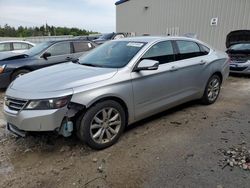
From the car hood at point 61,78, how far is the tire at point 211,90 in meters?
2.50


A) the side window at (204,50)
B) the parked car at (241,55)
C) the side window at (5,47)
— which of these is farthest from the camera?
the side window at (5,47)

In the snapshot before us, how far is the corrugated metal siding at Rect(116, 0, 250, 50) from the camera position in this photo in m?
12.7

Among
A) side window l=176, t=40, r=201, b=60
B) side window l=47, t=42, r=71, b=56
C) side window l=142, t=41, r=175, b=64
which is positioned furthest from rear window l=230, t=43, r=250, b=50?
side window l=47, t=42, r=71, b=56

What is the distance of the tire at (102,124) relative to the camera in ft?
10.6

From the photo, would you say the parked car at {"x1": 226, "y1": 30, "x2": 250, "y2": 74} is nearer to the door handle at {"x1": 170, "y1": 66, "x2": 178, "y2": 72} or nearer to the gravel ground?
the gravel ground

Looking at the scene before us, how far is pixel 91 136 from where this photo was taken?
10.8 feet

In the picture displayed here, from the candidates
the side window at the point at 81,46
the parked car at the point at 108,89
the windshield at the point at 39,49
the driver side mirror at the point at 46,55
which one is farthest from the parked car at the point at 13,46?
the parked car at the point at 108,89

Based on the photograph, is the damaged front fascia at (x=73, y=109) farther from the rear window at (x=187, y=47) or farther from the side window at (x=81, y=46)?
the side window at (x=81, y=46)

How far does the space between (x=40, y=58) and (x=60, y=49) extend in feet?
2.57

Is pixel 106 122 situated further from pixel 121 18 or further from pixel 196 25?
pixel 121 18

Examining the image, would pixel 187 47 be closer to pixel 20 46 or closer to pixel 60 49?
pixel 60 49

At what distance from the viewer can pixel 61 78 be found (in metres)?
3.44

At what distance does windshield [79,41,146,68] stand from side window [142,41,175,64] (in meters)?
0.18

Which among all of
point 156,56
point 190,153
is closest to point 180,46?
point 156,56
